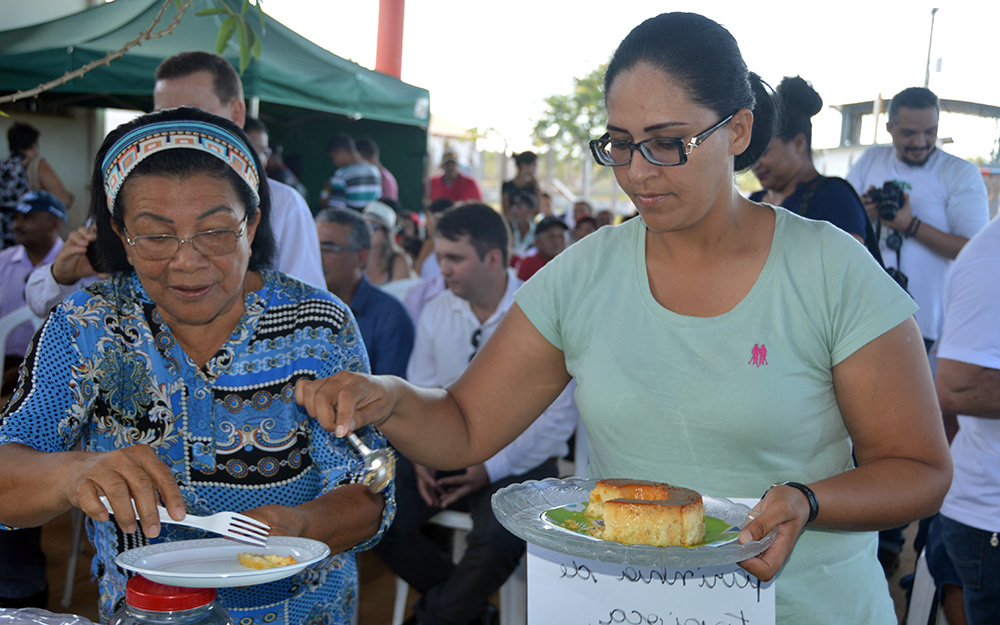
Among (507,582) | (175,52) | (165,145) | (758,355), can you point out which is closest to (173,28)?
(165,145)

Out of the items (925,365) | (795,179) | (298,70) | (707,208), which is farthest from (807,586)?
(298,70)

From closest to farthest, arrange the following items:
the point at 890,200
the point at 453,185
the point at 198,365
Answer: the point at 198,365, the point at 890,200, the point at 453,185

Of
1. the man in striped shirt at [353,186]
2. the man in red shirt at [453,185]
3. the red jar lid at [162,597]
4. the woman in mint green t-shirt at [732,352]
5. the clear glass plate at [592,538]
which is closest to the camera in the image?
the red jar lid at [162,597]

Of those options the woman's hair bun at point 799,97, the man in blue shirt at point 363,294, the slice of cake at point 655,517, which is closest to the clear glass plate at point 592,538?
the slice of cake at point 655,517

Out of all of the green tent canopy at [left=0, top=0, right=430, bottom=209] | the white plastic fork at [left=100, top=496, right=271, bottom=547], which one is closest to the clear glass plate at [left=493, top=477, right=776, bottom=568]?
the white plastic fork at [left=100, top=496, right=271, bottom=547]

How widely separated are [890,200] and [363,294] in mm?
2920

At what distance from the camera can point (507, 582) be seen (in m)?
3.50

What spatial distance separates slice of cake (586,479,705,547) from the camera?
1398mm

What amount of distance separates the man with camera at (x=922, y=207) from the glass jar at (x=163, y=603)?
4.20 metres

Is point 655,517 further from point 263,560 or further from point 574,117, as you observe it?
point 574,117

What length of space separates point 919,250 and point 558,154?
25.3m

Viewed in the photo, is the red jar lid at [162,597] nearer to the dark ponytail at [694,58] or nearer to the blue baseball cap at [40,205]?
the dark ponytail at [694,58]

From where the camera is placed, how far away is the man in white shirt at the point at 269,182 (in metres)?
3.13

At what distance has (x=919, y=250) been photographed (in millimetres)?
4555
